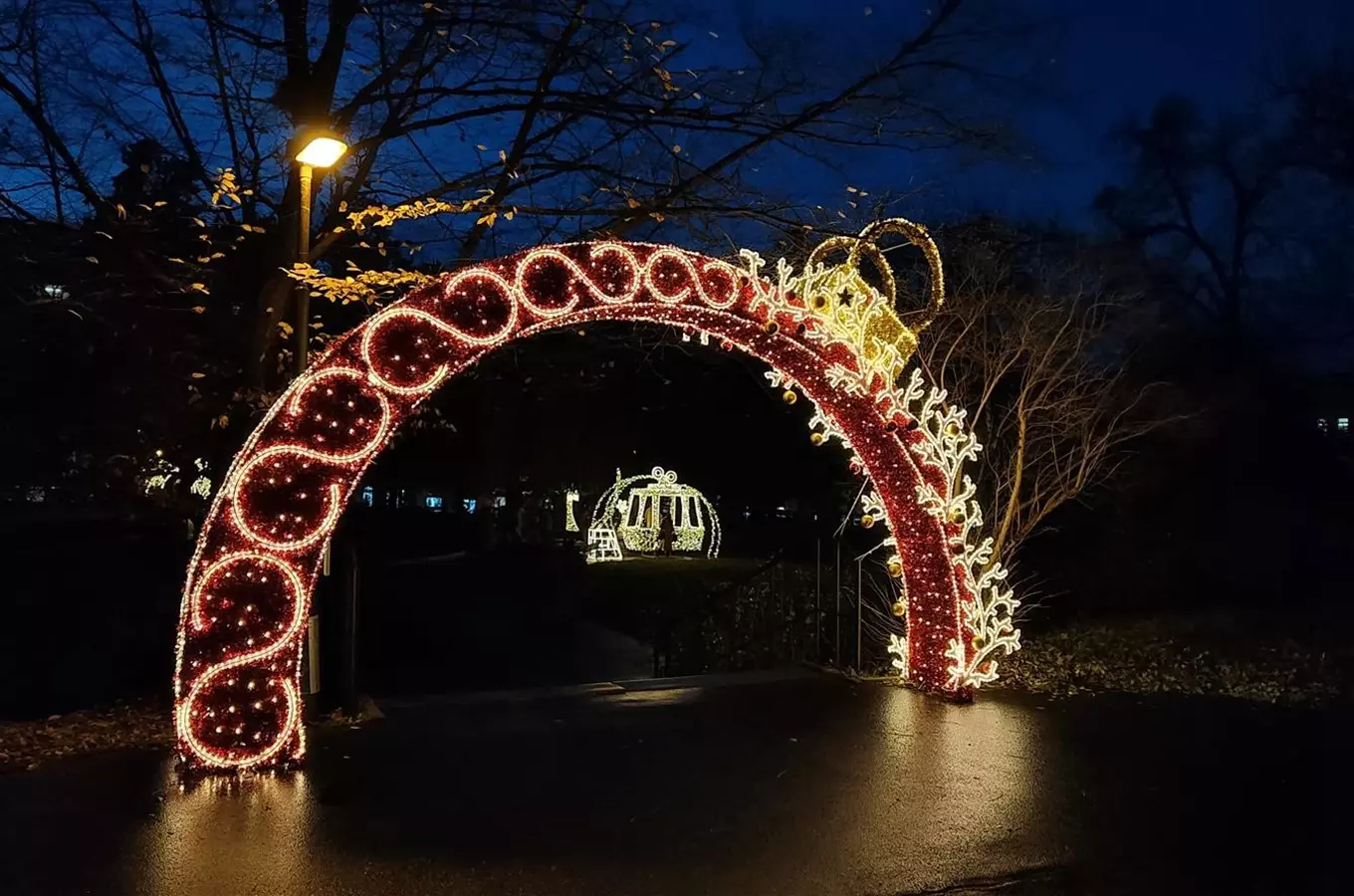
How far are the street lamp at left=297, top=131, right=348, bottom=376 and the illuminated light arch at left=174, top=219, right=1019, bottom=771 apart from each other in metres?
0.93

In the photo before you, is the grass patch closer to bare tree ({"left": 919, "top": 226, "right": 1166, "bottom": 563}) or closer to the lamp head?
bare tree ({"left": 919, "top": 226, "right": 1166, "bottom": 563})

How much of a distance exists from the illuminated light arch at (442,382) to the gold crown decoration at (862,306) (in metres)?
0.02

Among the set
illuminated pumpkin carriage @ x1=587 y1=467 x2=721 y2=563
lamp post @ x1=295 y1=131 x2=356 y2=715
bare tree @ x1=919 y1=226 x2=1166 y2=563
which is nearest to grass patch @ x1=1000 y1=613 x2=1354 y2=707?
bare tree @ x1=919 y1=226 x2=1166 y2=563

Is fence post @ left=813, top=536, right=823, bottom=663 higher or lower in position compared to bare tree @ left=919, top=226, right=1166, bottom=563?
lower

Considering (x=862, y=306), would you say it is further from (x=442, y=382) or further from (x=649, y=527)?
(x=649, y=527)

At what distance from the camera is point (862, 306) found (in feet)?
32.0

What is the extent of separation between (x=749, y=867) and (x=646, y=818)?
3.17 feet

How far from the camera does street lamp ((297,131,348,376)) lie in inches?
316

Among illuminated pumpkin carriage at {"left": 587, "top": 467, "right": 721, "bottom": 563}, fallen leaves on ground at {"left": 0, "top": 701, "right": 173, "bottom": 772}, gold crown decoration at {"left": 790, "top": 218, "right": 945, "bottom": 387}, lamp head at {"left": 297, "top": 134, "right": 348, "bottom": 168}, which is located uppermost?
lamp head at {"left": 297, "top": 134, "right": 348, "bottom": 168}

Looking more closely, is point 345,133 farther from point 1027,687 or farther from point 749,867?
point 1027,687

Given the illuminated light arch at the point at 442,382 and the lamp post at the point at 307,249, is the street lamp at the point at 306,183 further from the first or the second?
the illuminated light arch at the point at 442,382

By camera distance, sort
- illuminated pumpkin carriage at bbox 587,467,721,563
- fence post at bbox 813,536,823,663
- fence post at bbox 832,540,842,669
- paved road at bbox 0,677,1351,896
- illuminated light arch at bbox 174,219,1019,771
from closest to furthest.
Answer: paved road at bbox 0,677,1351,896
illuminated light arch at bbox 174,219,1019,771
fence post at bbox 832,540,842,669
fence post at bbox 813,536,823,663
illuminated pumpkin carriage at bbox 587,467,721,563

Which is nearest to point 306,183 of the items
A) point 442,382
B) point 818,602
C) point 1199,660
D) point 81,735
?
point 442,382

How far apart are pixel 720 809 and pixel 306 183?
555 cm
